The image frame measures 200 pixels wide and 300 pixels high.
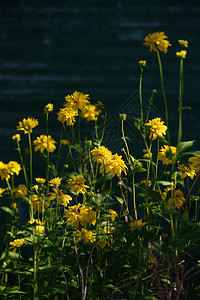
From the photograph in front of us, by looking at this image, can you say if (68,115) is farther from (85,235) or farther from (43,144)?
(85,235)

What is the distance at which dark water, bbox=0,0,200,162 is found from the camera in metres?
3.25

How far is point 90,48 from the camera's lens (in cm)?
333

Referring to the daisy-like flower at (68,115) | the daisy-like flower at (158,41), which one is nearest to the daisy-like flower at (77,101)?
the daisy-like flower at (68,115)

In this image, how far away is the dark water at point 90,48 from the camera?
325 centimetres

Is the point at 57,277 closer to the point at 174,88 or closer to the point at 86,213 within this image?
the point at 86,213

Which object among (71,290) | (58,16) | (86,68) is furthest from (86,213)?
(58,16)

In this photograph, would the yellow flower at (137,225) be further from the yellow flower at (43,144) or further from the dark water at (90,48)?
the dark water at (90,48)

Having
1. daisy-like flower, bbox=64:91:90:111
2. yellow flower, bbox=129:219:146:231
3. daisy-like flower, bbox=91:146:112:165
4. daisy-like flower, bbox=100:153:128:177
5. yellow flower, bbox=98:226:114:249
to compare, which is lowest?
yellow flower, bbox=98:226:114:249

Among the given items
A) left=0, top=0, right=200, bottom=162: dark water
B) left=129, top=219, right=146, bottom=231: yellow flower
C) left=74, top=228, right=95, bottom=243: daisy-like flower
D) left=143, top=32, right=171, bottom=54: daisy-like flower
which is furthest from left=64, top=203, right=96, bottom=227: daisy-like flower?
left=0, top=0, right=200, bottom=162: dark water

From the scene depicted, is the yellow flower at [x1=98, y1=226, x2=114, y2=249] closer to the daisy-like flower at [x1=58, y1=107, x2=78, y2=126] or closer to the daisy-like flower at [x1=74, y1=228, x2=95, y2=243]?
the daisy-like flower at [x1=74, y1=228, x2=95, y2=243]

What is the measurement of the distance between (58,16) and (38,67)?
44 cm

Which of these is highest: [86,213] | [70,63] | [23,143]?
[70,63]

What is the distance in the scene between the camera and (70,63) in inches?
130

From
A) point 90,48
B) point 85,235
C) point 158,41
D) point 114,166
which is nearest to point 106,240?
point 85,235
